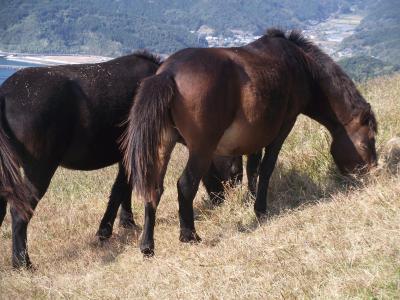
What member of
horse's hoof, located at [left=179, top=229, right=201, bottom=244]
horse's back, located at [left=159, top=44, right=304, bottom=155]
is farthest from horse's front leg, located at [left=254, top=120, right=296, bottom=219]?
horse's hoof, located at [left=179, top=229, right=201, bottom=244]

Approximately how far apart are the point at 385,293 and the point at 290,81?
3005mm

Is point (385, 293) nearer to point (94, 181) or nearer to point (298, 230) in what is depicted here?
point (298, 230)

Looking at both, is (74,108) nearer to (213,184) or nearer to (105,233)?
(105,233)

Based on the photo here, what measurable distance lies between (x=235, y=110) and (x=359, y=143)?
170 cm

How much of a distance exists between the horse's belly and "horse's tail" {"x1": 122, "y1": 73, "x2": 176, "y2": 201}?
0.64 metres

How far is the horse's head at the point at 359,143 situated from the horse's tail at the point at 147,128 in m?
2.22

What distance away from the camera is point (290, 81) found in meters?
5.54

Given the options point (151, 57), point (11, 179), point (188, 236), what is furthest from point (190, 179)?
point (151, 57)

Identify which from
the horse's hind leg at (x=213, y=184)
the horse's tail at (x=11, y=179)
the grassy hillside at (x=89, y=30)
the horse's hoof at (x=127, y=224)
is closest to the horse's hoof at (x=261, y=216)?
the horse's hind leg at (x=213, y=184)

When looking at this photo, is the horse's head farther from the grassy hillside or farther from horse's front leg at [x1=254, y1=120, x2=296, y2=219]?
the grassy hillside

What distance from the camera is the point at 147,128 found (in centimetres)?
469

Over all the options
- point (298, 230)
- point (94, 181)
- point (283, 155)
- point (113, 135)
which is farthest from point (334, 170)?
point (94, 181)

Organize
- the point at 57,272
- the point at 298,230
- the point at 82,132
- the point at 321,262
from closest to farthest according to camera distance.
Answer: the point at 321,262 < the point at 298,230 < the point at 57,272 < the point at 82,132

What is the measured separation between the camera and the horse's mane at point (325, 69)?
5.85m
